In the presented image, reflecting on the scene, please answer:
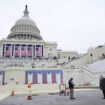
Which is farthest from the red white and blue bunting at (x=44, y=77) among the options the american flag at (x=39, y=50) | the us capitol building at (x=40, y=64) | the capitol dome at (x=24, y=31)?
the capitol dome at (x=24, y=31)

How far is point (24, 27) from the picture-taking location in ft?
343

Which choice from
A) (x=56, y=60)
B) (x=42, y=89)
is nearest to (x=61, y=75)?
(x=42, y=89)

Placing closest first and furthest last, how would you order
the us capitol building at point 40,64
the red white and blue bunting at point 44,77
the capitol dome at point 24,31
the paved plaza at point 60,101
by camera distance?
the paved plaza at point 60,101, the us capitol building at point 40,64, the red white and blue bunting at point 44,77, the capitol dome at point 24,31

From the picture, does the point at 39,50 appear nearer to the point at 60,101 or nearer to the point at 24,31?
the point at 24,31

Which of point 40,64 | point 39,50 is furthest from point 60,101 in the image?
point 39,50

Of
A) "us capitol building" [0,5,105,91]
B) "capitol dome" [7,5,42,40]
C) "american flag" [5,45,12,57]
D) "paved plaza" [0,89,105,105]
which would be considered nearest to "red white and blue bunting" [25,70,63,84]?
"us capitol building" [0,5,105,91]

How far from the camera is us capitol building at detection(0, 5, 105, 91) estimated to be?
41.6 m

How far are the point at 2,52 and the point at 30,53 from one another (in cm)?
1087

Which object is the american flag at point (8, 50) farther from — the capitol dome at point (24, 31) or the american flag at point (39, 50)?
the capitol dome at point (24, 31)

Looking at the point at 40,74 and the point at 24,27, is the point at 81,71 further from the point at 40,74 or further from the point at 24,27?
the point at 24,27

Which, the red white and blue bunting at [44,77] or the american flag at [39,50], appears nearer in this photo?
the red white and blue bunting at [44,77]

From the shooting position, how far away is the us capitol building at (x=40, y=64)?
41.6 metres

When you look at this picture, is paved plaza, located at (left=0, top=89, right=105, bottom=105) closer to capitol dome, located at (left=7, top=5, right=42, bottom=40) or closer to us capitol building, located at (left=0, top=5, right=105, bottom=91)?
us capitol building, located at (left=0, top=5, right=105, bottom=91)

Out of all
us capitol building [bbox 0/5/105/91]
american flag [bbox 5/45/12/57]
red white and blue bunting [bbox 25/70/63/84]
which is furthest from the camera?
american flag [bbox 5/45/12/57]
